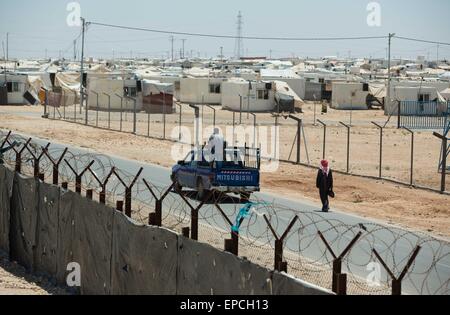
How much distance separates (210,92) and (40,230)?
6683cm

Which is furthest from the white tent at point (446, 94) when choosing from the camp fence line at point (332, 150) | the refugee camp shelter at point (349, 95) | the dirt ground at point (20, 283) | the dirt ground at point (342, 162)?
the dirt ground at point (20, 283)

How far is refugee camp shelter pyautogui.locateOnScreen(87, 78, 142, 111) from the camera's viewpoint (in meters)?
74.8

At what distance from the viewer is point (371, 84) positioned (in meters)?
89.7

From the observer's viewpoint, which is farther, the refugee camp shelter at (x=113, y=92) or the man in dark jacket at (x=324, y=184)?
the refugee camp shelter at (x=113, y=92)

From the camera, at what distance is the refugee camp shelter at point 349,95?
85.6 meters

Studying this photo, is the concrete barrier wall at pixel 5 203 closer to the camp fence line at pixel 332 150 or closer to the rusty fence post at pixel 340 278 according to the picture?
the rusty fence post at pixel 340 278

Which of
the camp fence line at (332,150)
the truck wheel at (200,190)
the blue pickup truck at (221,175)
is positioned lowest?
the camp fence line at (332,150)

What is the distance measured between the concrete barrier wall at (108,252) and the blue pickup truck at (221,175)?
6950 mm

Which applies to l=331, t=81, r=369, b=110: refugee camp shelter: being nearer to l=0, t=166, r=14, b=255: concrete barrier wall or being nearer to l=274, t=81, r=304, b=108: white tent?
l=274, t=81, r=304, b=108: white tent

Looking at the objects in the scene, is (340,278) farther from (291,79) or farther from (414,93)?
(291,79)

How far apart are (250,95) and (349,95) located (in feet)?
39.9

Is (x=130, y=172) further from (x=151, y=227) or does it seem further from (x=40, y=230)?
(x=151, y=227)
